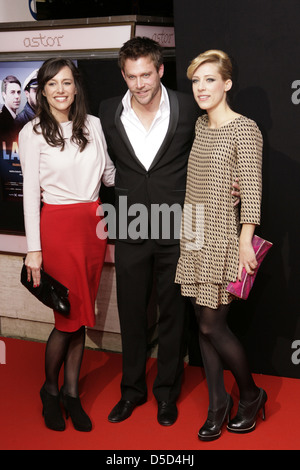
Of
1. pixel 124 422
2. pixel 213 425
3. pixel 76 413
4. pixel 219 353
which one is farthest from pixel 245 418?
pixel 76 413

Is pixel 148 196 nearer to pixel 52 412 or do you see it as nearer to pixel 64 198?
pixel 64 198

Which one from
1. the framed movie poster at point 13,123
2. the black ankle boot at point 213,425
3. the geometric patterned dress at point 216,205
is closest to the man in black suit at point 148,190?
the geometric patterned dress at point 216,205

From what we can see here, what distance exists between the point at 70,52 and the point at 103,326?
5.86ft

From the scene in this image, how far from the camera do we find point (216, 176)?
2836 mm

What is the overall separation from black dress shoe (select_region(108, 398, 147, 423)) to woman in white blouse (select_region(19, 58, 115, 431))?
0.46ft

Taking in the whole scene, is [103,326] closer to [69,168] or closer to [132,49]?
[69,168]

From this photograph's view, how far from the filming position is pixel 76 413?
3.28 m

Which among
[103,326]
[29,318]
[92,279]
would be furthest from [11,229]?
[92,279]

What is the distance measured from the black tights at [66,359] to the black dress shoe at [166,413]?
0.46m

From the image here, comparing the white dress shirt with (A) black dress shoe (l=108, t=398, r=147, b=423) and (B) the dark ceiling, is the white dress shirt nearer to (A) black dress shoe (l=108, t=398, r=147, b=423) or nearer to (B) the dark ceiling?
(A) black dress shoe (l=108, t=398, r=147, b=423)

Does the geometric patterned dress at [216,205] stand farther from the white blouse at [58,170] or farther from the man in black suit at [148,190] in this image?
the white blouse at [58,170]

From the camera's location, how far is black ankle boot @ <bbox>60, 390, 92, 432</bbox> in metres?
3.23

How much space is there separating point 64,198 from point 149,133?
21.2 inches

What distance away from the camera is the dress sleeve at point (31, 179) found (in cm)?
304
